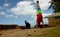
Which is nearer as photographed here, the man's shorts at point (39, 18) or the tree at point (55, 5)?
the man's shorts at point (39, 18)

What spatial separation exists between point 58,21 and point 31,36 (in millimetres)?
6715

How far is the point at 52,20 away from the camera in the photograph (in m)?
18.0

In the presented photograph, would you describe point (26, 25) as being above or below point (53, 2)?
below

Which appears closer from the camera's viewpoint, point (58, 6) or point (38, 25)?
point (38, 25)

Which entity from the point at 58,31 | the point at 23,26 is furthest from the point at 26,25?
the point at 58,31

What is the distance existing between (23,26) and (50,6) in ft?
67.8

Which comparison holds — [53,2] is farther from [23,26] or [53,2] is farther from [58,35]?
[58,35]

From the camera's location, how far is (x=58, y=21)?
17609 millimetres

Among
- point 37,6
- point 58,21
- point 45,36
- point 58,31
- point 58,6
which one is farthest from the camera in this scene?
point 58,6

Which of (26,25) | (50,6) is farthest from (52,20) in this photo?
(50,6)

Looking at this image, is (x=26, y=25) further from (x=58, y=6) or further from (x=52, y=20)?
(x=58, y=6)

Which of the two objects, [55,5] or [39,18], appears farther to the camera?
[55,5]

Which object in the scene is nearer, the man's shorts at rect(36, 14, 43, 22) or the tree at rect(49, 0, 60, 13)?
the man's shorts at rect(36, 14, 43, 22)

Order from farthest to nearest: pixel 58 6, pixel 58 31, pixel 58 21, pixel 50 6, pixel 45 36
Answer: pixel 50 6 → pixel 58 6 → pixel 58 21 → pixel 58 31 → pixel 45 36
